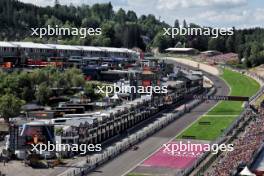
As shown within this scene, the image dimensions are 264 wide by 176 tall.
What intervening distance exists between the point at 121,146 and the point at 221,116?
31043 mm

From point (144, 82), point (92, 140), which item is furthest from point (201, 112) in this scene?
point (92, 140)

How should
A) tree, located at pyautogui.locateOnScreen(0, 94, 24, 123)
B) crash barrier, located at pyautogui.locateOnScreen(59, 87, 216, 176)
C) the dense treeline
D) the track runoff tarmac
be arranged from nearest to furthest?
crash barrier, located at pyautogui.locateOnScreen(59, 87, 216, 176) → the track runoff tarmac → tree, located at pyautogui.locateOnScreen(0, 94, 24, 123) → the dense treeline

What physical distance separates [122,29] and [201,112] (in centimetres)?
9714

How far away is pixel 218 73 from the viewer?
516ft

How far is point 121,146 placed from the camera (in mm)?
64500

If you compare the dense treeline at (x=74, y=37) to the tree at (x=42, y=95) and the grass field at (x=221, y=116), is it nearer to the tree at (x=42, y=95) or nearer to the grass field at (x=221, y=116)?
the grass field at (x=221, y=116)

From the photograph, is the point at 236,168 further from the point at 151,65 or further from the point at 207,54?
the point at 207,54

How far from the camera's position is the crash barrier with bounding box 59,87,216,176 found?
53.7m

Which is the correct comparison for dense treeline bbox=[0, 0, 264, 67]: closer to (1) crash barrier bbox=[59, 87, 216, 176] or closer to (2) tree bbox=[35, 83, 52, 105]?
(2) tree bbox=[35, 83, 52, 105]

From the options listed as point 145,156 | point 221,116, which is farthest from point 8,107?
point 221,116

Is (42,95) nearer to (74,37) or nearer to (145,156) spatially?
(145,156)

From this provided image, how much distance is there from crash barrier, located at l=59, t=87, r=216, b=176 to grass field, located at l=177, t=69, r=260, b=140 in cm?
361

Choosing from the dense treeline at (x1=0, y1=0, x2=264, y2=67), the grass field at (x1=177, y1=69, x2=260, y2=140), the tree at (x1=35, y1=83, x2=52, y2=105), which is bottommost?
the grass field at (x1=177, y1=69, x2=260, y2=140)

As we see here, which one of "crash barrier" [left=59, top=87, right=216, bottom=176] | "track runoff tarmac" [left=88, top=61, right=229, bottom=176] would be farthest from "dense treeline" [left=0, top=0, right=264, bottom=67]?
"track runoff tarmac" [left=88, top=61, right=229, bottom=176]
